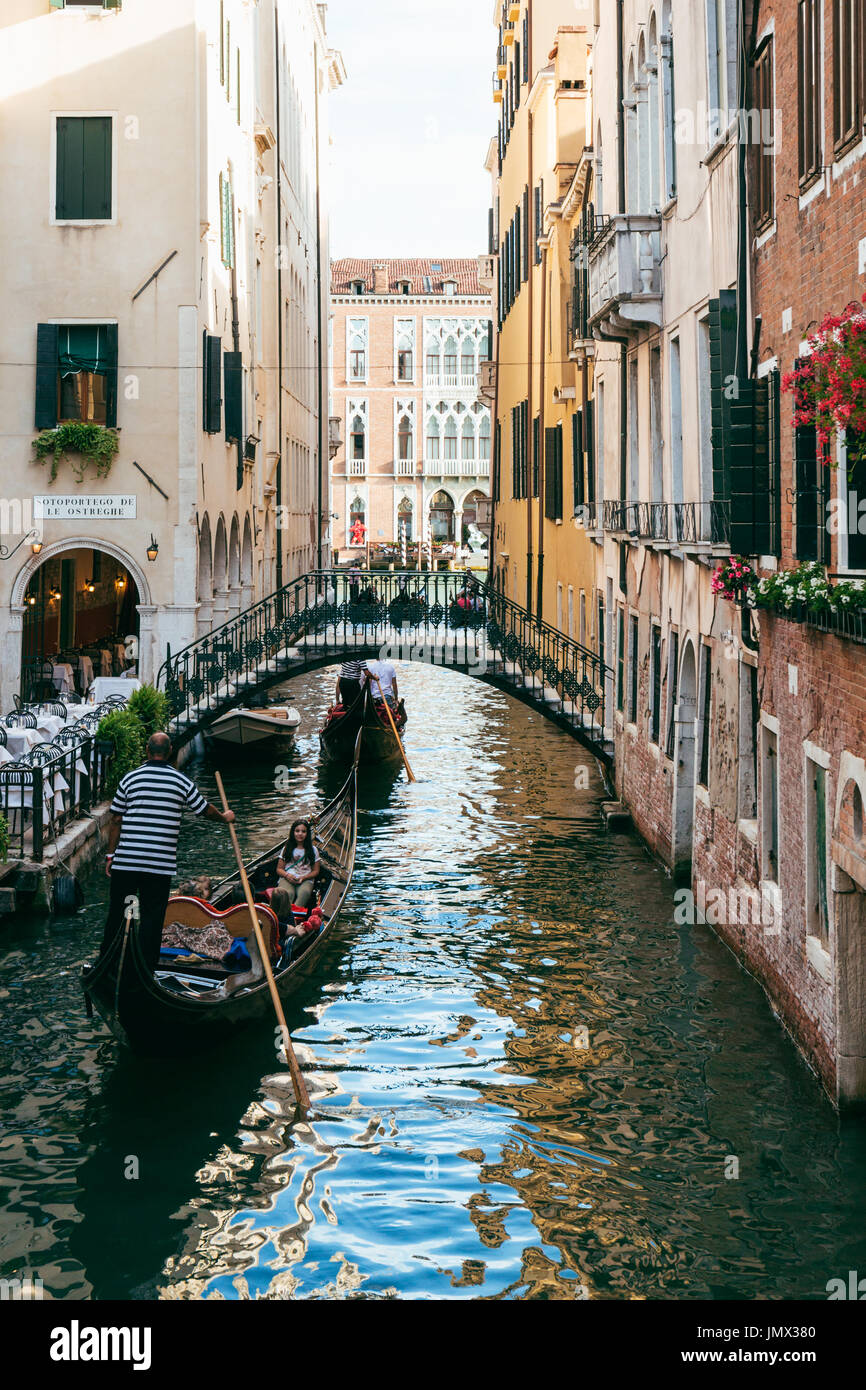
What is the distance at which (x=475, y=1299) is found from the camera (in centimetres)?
652

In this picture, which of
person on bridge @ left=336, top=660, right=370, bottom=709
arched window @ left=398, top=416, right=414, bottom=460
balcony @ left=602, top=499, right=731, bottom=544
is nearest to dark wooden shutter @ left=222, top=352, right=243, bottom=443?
person on bridge @ left=336, top=660, right=370, bottom=709

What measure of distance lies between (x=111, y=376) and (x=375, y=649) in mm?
4392

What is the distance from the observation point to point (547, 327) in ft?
79.4

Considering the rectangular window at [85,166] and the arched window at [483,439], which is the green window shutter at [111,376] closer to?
the rectangular window at [85,166]

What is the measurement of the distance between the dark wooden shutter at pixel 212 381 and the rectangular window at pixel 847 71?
12.5 metres

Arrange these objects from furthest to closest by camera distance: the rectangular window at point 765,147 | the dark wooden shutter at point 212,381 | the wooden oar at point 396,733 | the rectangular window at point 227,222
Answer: the rectangular window at point 227,222 → the wooden oar at point 396,733 → the dark wooden shutter at point 212,381 → the rectangular window at point 765,147

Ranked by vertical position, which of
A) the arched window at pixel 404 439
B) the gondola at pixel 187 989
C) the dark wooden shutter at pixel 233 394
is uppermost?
the arched window at pixel 404 439

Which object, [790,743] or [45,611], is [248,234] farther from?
[790,743]

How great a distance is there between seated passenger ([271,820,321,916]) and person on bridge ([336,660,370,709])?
28.1ft

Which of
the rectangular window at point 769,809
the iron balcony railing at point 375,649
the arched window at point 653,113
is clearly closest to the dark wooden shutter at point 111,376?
the iron balcony railing at point 375,649

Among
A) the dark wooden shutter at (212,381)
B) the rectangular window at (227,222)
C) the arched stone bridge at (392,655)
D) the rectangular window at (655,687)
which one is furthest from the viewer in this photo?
the rectangular window at (227,222)

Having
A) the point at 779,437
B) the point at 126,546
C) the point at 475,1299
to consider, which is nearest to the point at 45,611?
the point at 126,546

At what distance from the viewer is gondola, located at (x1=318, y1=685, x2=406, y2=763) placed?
2106 cm

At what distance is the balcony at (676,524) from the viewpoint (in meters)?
11.2
